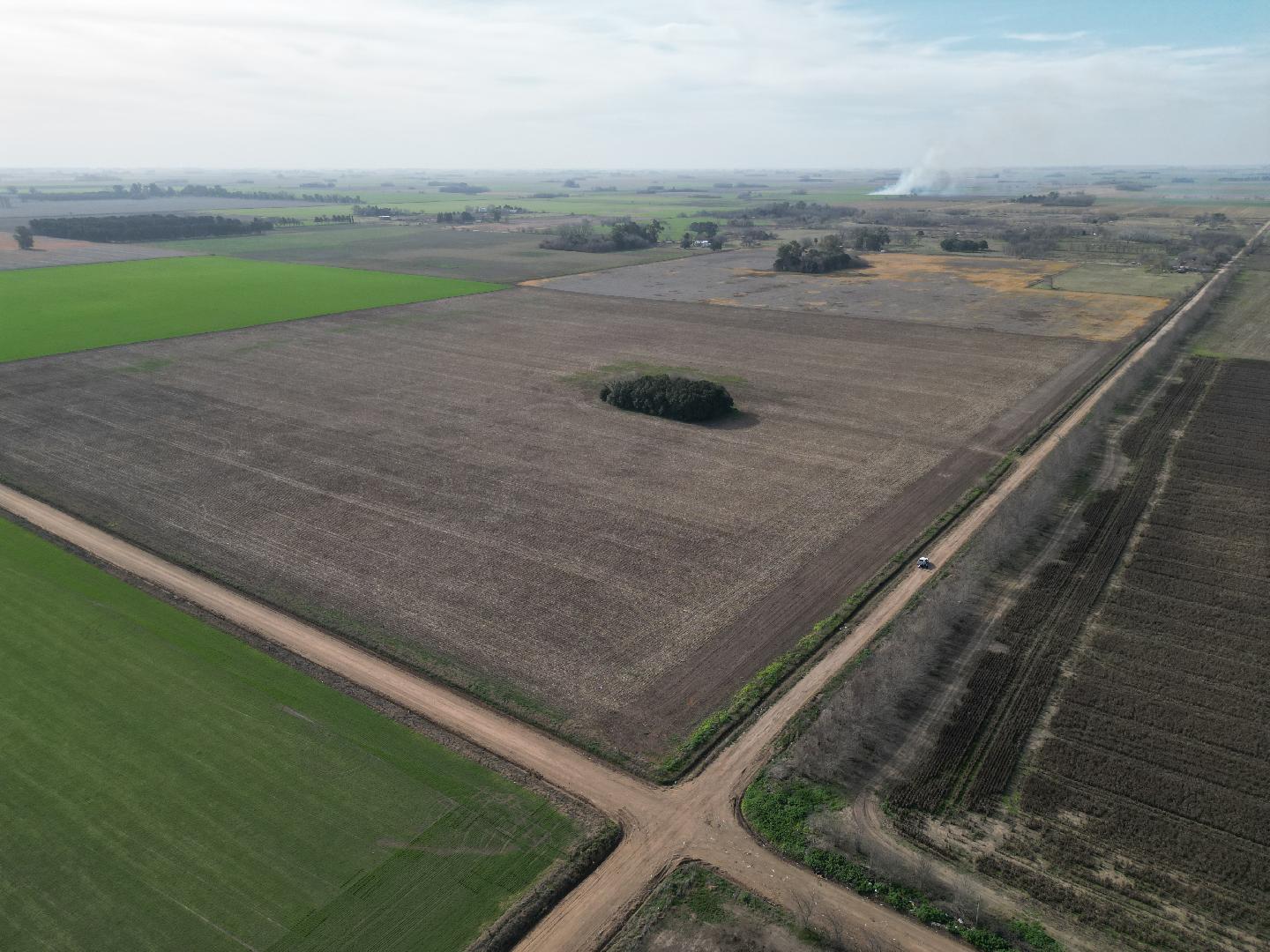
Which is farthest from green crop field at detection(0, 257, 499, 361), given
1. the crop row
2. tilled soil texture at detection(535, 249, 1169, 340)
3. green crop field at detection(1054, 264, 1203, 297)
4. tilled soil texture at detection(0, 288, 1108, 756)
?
green crop field at detection(1054, 264, 1203, 297)

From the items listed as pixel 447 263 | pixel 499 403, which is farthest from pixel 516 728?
pixel 447 263

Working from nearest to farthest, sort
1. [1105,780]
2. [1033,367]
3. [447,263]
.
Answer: [1105,780], [1033,367], [447,263]

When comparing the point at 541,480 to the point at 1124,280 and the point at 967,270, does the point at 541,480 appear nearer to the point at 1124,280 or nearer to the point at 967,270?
the point at 1124,280

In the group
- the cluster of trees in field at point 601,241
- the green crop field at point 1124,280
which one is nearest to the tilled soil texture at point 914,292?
the green crop field at point 1124,280

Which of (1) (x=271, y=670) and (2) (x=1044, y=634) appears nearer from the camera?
(1) (x=271, y=670)

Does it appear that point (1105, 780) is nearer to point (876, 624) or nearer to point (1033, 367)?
point (876, 624)

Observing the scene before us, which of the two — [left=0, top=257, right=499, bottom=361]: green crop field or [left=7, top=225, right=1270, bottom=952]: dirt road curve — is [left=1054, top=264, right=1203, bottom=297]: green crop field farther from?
[left=7, top=225, right=1270, bottom=952]: dirt road curve

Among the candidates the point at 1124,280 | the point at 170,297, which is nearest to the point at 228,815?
the point at 170,297

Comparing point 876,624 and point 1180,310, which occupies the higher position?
point 1180,310
